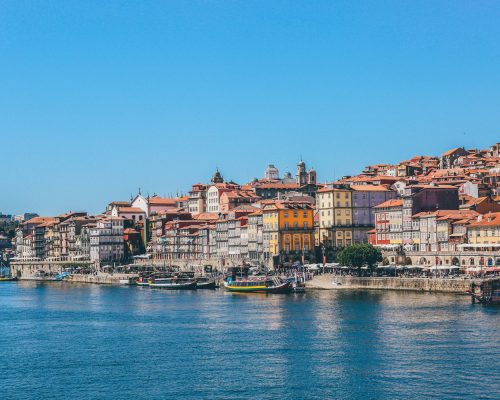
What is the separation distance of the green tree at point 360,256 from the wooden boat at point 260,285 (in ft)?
20.1

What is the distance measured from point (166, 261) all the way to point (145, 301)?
46.7 metres

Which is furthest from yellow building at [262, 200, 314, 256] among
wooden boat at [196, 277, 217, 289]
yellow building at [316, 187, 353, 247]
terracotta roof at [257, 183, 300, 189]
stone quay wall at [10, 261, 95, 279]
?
stone quay wall at [10, 261, 95, 279]

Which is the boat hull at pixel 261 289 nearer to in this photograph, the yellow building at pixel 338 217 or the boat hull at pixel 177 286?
the boat hull at pixel 177 286

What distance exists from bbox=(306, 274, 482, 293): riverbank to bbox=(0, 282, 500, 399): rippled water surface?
87.9 inches

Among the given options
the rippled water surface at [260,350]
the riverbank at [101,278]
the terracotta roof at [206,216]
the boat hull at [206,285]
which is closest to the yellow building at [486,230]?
the rippled water surface at [260,350]

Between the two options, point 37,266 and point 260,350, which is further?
point 37,266

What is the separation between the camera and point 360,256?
96.7 meters

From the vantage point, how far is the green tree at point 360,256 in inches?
3809

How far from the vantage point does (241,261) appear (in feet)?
391

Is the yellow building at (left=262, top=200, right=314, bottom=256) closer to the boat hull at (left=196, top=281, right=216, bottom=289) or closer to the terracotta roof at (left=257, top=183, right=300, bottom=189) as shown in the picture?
the boat hull at (left=196, top=281, right=216, bottom=289)

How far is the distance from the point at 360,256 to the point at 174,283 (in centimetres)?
2295

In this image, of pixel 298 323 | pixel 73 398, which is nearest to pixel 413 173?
pixel 298 323

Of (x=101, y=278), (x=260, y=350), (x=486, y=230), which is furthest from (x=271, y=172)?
(x=260, y=350)

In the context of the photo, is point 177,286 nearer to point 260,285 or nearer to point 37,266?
point 260,285
